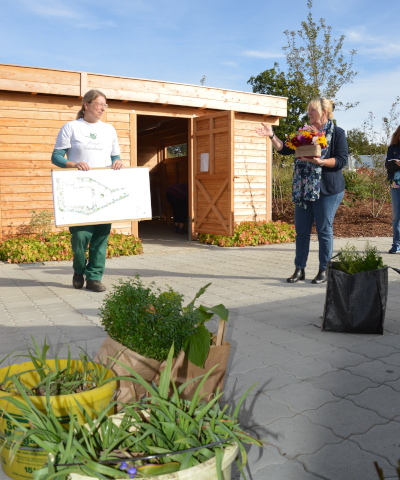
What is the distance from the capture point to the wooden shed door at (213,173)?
1074 cm

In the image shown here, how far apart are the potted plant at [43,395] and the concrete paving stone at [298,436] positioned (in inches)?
32.7

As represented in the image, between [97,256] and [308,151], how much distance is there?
2635 millimetres

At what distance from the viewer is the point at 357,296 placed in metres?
4.16

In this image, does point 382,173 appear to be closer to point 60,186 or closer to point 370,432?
point 60,186

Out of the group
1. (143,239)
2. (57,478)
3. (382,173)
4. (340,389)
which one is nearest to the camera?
(57,478)

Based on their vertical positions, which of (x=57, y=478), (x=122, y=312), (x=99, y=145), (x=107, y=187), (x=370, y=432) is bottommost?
(x=370, y=432)

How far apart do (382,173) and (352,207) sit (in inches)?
Answer: 61.7

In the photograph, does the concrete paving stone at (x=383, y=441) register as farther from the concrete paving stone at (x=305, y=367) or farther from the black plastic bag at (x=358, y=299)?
the black plastic bag at (x=358, y=299)

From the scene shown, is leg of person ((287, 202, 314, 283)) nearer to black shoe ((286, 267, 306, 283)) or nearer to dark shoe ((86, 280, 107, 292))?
black shoe ((286, 267, 306, 283))

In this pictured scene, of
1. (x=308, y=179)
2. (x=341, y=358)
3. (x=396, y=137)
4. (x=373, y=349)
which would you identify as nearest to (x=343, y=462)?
(x=341, y=358)

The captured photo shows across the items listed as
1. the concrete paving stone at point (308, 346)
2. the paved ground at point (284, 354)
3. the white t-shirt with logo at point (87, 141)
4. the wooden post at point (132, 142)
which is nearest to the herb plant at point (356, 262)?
the paved ground at point (284, 354)

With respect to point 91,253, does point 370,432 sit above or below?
below

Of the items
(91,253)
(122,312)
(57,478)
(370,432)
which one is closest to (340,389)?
(370,432)

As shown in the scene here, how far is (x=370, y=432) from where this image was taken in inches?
97.7
